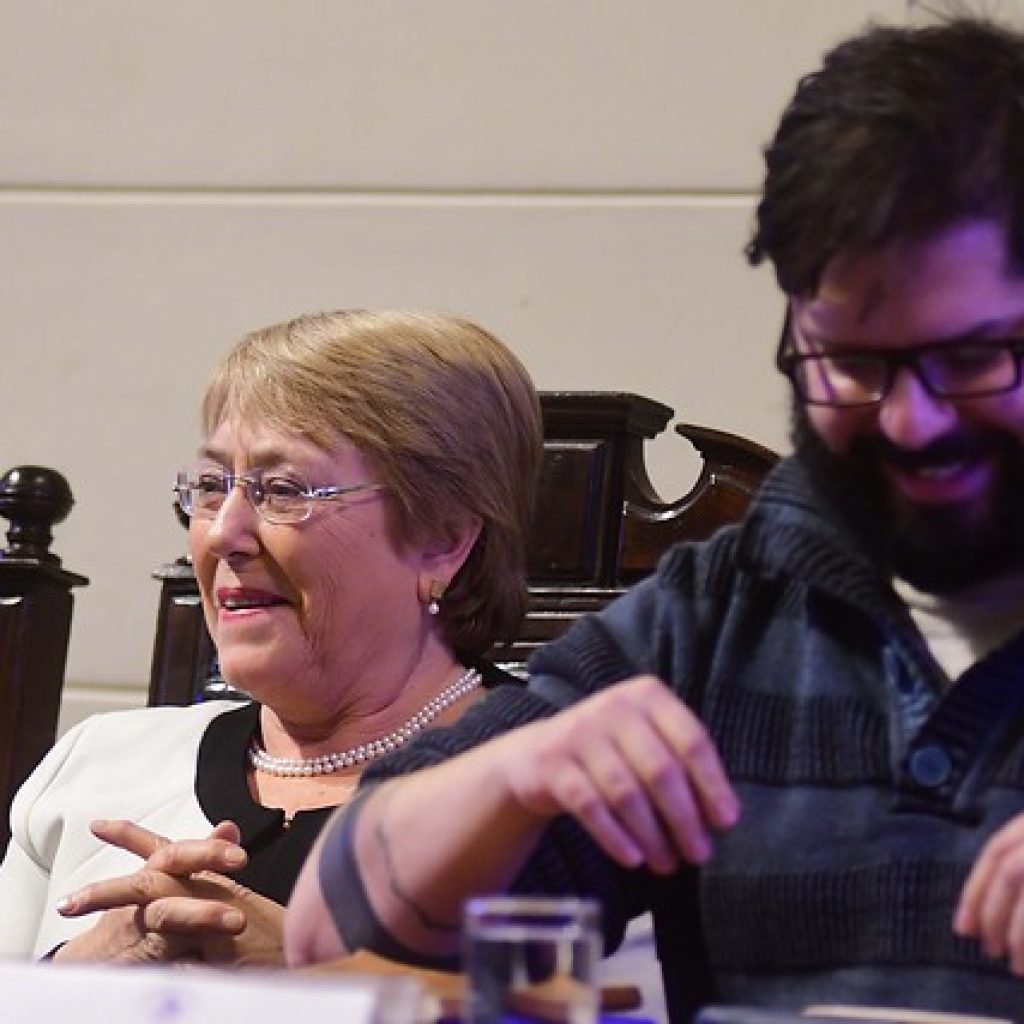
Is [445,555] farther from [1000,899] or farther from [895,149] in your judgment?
[1000,899]

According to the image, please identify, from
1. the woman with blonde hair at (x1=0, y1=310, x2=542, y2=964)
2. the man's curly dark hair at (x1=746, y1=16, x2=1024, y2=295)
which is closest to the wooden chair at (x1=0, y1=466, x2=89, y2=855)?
the woman with blonde hair at (x1=0, y1=310, x2=542, y2=964)

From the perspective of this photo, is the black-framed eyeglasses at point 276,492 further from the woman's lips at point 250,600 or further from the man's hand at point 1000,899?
the man's hand at point 1000,899

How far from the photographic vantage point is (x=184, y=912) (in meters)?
1.75

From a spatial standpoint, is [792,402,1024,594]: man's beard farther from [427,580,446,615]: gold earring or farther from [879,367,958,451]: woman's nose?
[427,580,446,615]: gold earring

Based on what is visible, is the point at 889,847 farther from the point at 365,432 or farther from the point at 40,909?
the point at 40,909

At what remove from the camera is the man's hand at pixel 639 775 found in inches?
42.1

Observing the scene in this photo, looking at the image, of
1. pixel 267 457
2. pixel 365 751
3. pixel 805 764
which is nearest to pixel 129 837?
pixel 365 751

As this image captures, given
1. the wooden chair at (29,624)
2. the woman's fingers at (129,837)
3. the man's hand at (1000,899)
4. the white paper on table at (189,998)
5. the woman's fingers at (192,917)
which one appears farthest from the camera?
the wooden chair at (29,624)

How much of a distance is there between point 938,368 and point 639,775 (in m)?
0.34

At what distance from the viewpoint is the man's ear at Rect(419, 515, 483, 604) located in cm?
212

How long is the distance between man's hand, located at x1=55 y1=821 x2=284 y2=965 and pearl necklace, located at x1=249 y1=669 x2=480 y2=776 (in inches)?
9.5

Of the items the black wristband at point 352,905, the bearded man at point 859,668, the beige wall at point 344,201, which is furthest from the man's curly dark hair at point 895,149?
the beige wall at point 344,201

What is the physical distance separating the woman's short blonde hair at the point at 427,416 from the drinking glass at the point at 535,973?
123 centimetres

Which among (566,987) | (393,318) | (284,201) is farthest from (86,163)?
(566,987)
